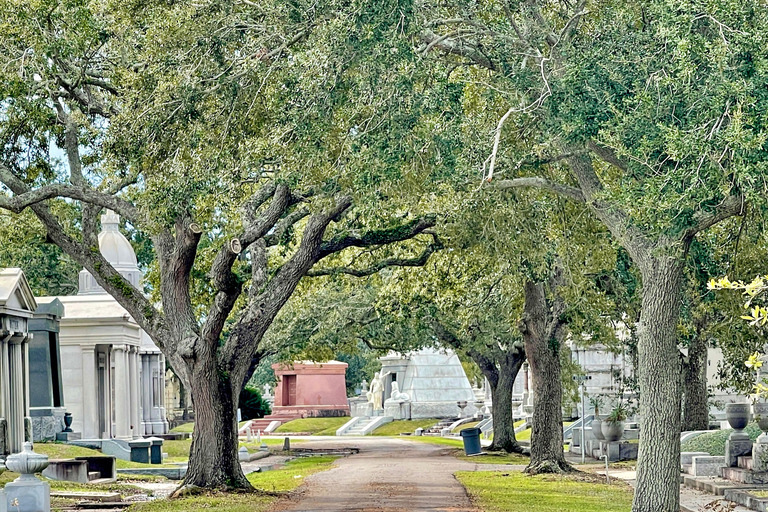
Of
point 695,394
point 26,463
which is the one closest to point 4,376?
point 26,463

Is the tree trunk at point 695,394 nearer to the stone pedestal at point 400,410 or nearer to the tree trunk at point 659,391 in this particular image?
the tree trunk at point 659,391

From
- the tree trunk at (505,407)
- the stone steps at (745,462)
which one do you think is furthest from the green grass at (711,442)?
the tree trunk at (505,407)

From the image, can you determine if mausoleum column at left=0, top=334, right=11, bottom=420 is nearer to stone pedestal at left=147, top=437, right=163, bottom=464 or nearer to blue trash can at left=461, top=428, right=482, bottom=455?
stone pedestal at left=147, top=437, right=163, bottom=464

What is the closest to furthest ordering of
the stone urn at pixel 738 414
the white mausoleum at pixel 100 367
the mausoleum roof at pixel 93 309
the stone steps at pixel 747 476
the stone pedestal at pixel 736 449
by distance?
the stone steps at pixel 747 476
the stone pedestal at pixel 736 449
the stone urn at pixel 738 414
the white mausoleum at pixel 100 367
the mausoleum roof at pixel 93 309

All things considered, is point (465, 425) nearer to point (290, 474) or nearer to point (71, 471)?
point (290, 474)

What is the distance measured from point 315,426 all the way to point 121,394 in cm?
3056

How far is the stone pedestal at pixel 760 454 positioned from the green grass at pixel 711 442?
3.32m

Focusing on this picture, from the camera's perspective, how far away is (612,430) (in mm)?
32625

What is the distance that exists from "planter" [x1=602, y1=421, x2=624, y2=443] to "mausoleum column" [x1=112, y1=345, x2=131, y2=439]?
1580cm

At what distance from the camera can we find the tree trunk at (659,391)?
14.5 m

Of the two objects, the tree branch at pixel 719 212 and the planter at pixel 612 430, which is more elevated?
the tree branch at pixel 719 212

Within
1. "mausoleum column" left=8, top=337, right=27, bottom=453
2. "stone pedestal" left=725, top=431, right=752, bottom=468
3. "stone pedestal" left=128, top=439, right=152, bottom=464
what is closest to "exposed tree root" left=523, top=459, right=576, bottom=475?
"stone pedestal" left=725, top=431, right=752, bottom=468

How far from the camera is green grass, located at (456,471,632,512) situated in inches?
730

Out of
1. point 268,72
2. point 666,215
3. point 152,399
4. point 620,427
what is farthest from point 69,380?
point 666,215
